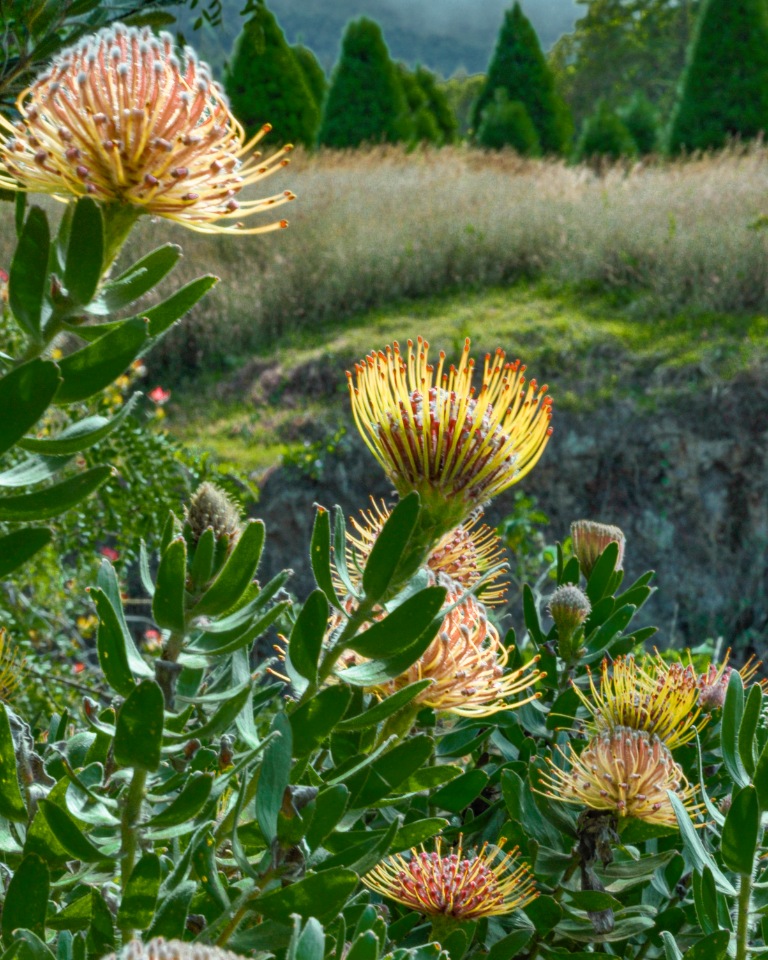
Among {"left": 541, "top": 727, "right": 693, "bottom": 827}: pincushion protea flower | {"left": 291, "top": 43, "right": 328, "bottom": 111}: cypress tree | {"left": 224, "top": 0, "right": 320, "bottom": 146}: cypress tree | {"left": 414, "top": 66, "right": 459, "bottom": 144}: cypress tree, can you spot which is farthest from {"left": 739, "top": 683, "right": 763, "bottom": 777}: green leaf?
{"left": 414, "top": 66, "right": 459, "bottom": 144}: cypress tree

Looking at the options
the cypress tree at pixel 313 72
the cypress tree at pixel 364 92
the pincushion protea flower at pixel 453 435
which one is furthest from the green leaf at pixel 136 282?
the cypress tree at pixel 313 72

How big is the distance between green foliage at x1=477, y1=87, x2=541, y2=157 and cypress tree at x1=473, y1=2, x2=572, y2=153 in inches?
55.7

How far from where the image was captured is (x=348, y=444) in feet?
20.0

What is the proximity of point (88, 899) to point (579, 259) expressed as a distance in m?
7.74

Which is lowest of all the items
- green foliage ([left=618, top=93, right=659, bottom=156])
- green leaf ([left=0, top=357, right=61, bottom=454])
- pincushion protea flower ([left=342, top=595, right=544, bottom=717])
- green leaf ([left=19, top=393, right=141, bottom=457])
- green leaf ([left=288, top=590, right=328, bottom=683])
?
pincushion protea flower ([left=342, top=595, right=544, bottom=717])

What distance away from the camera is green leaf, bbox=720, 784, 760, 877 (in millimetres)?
889

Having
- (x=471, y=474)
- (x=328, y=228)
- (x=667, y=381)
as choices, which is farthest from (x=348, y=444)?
(x=471, y=474)

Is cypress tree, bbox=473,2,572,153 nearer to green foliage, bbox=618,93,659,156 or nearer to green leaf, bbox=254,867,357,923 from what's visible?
green foliage, bbox=618,93,659,156

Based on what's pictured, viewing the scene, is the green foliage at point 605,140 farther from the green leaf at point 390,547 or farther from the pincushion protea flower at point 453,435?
the green leaf at point 390,547

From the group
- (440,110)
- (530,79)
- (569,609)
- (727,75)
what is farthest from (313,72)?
(569,609)

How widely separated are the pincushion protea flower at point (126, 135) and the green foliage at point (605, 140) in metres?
14.6

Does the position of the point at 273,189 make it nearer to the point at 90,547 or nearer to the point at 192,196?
the point at 90,547

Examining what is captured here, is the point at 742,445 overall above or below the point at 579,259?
below

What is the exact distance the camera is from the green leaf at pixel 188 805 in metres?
0.72
